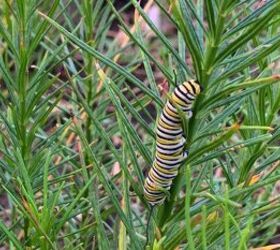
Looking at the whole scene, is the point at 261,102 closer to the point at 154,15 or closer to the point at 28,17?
the point at 28,17

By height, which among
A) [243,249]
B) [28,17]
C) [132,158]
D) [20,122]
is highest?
[28,17]

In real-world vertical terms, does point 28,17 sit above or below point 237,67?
above

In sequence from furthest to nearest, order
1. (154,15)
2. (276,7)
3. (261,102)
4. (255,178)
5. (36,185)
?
(154,15), (36,185), (261,102), (255,178), (276,7)

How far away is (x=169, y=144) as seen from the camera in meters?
0.75

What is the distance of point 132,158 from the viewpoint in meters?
0.83

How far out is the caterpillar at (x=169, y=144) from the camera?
723mm

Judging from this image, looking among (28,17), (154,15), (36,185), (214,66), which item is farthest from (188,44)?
(154,15)

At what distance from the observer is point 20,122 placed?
39.9 inches

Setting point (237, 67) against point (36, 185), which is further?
point (36, 185)

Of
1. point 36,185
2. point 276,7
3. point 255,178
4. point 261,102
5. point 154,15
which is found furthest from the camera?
point 154,15

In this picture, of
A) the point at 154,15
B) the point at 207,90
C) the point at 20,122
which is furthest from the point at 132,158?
the point at 154,15

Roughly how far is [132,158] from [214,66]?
0.16 m

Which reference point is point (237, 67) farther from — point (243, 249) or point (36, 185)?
point (36, 185)

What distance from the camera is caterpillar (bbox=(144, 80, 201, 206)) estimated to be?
723mm
